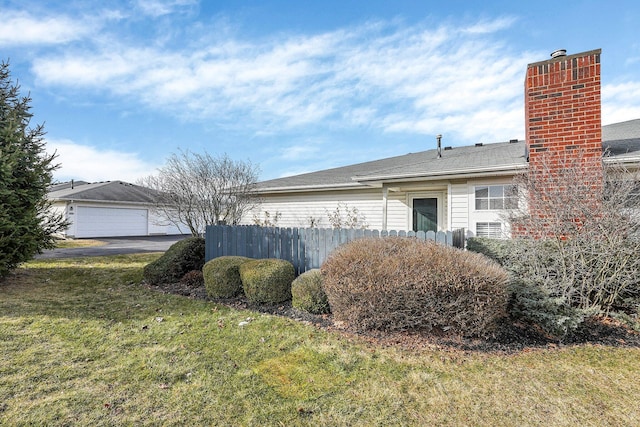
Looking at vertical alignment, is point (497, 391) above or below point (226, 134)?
below

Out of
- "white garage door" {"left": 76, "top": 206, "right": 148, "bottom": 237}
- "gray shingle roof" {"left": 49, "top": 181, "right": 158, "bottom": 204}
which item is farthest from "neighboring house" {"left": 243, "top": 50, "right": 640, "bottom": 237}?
"white garage door" {"left": 76, "top": 206, "right": 148, "bottom": 237}

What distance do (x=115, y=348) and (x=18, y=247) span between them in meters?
5.38

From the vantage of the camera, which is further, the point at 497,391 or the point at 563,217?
the point at 563,217

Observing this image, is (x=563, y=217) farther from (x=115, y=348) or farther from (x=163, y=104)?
(x=163, y=104)

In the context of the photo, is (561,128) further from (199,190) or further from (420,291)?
(199,190)

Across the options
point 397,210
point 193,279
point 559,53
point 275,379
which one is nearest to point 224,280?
point 193,279

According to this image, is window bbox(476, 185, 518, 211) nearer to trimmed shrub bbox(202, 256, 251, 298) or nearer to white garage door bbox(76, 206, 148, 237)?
trimmed shrub bbox(202, 256, 251, 298)

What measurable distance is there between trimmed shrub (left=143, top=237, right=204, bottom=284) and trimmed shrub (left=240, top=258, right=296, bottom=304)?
251 centimetres

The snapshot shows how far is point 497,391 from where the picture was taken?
2598 mm

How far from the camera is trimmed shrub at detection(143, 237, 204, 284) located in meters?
6.88

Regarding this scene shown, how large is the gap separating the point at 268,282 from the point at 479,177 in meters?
5.59

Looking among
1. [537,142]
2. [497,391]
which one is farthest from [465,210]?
[497,391]

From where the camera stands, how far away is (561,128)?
537 cm

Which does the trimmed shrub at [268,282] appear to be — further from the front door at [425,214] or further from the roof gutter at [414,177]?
the front door at [425,214]
